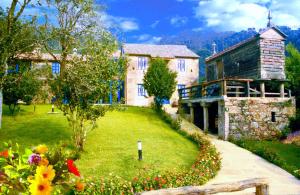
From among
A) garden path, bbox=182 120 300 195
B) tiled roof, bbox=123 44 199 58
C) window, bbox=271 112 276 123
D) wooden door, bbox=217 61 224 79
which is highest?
tiled roof, bbox=123 44 199 58

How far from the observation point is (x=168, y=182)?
12156 millimetres

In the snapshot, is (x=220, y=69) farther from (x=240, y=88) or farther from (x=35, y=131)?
(x=35, y=131)

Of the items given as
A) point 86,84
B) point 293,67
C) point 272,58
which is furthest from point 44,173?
point 293,67

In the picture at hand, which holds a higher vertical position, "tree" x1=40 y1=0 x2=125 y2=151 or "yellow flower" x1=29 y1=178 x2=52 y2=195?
"tree" x1=40 y1=0 x2=125 y2=151

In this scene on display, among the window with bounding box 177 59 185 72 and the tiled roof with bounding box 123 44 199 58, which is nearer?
the tiled roof with bounding box 123 44 199 58

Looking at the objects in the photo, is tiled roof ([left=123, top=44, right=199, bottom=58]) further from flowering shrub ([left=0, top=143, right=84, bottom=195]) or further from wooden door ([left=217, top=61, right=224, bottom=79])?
flowering shrub ([left=0, top=143, right=84, bottom=195])

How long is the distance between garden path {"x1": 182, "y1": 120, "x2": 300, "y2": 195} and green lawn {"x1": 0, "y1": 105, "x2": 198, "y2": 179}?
1.94 metres

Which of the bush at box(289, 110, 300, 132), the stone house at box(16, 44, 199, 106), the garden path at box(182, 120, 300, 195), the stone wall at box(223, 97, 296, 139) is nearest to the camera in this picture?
the garden path at box(182, 120, 300, 195)

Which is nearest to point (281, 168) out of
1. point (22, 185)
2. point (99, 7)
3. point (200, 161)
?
point (200, 161)

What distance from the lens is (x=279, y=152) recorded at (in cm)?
2003

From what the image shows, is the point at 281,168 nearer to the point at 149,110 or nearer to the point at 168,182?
the point at 168,182

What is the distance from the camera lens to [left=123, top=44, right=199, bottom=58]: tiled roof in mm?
40938

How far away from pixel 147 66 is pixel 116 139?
73.8 feet

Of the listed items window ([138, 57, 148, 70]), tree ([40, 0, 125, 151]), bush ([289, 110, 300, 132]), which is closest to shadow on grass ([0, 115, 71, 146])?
tree ([40, 0, 125, 151])
